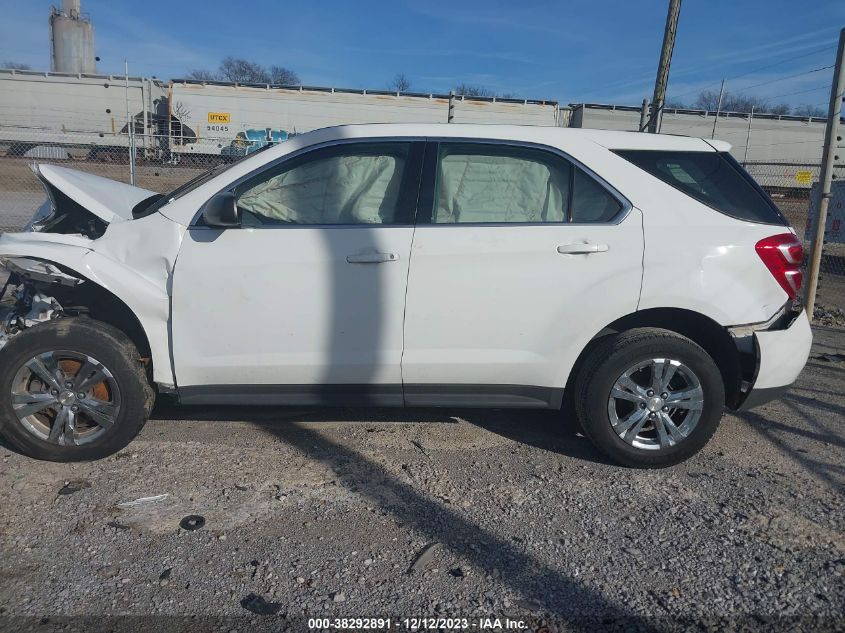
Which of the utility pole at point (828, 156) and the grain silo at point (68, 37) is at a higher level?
the grain silo at point (68, 37)

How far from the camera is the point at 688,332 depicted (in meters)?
3.83

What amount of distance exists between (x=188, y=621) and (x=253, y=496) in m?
0.93

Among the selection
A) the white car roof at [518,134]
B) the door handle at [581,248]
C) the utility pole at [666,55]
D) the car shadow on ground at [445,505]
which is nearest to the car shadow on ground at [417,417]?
the car shadow on ground at [445,505]

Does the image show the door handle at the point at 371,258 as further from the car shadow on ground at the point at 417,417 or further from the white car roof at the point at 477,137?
the car shadow on ground at the point at 417,417

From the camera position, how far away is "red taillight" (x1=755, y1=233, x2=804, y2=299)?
3564 millimetres

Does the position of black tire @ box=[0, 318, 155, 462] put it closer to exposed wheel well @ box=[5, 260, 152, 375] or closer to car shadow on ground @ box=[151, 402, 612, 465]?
exposed wheel well @ box=[5, 260, 152, 375]

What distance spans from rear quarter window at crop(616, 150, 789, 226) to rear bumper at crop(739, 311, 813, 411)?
2.02 ft

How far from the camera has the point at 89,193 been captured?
12.8ft

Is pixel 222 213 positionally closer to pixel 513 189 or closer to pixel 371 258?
pixel 371 258

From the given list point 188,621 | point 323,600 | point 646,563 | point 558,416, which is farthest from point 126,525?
point 558,416

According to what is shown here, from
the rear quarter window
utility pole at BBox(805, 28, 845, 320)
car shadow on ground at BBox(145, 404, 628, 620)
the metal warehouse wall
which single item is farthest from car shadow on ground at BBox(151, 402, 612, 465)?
the metal warehouse wall

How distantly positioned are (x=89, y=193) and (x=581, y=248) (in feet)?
9.45

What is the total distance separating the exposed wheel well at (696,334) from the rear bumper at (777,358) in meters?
0.10

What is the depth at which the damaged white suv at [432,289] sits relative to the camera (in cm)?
352
